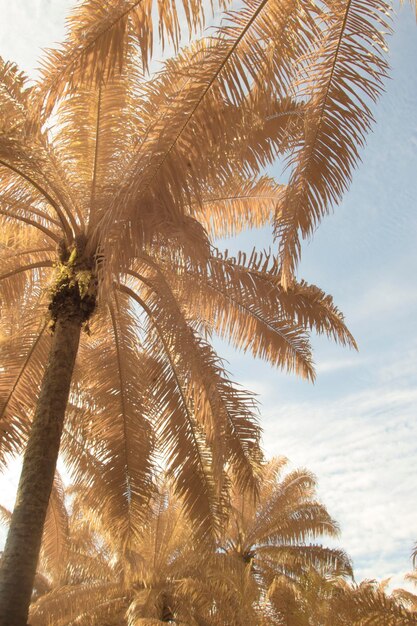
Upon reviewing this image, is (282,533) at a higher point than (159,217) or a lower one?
lower

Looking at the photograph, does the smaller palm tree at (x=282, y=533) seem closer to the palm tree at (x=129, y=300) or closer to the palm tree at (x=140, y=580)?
the palm tree at (x=140, y=580)

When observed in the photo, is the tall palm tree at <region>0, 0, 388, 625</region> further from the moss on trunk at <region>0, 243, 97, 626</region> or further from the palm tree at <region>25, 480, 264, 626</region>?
the palm tree at <region>25, 480, 264, 626</region>

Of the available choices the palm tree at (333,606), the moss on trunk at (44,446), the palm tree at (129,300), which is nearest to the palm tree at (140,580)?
the palm tree at (333,606)

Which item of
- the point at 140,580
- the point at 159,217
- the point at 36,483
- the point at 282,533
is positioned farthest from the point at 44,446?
the point at 282,533

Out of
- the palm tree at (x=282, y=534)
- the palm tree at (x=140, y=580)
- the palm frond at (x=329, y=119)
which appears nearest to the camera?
the palm frond at (x=329, y=119)

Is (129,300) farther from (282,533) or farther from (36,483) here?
(282,533)

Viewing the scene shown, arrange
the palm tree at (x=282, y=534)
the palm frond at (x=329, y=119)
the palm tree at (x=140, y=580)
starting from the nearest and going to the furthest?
the palm frond at (x=329, y=119)
the palm tree at (x=140, y=580)
the palm tree at (x=282, y=534)

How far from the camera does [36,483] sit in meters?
6.42

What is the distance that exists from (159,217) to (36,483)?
3.12 metres

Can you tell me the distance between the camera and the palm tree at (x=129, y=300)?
648 cm

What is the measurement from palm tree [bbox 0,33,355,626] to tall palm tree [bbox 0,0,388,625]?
3 cm

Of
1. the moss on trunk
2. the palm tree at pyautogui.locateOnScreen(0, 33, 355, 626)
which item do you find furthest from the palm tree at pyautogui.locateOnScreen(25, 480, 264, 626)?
the moss on trunk

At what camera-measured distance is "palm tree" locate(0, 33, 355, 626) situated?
648 cm

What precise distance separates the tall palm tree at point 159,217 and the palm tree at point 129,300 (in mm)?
27
